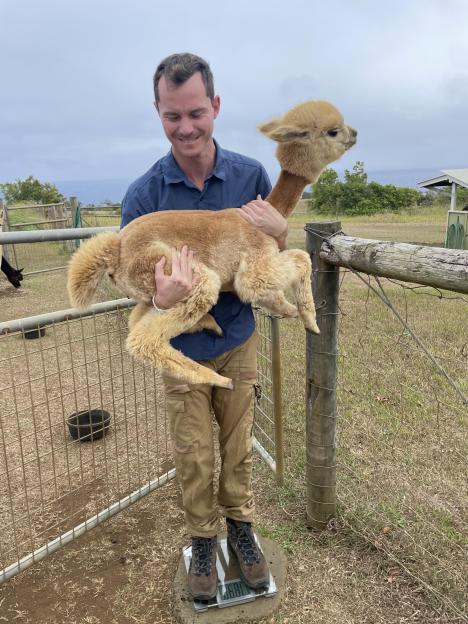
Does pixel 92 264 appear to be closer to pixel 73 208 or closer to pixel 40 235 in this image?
pixel 40 235

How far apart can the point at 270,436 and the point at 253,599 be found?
160 cm

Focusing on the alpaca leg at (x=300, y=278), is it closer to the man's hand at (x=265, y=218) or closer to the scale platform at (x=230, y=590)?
the man's hand at (x=265, y=218)

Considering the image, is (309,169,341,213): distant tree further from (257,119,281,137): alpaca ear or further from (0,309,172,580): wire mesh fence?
(257,119,281,137): alpaca ear

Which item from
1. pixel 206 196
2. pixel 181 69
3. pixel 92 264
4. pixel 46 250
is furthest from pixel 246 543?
pixel 46 250

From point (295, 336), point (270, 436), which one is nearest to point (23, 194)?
point (295, 336)

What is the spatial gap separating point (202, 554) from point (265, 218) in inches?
76.0

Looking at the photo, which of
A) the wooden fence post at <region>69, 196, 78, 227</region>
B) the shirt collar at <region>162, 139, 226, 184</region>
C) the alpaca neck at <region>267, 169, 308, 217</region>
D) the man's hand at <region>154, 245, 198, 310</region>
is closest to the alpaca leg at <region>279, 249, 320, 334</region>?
the alpaca neck at <region>267, 169, 308, 217</region>

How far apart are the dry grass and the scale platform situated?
13cm

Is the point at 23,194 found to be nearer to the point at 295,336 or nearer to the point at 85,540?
the point at 295,336

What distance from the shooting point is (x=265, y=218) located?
2.13m

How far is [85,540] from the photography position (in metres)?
3.19

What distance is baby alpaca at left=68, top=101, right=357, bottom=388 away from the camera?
6.85ft

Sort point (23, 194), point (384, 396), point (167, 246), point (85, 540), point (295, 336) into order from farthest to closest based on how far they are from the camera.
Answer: point (23, 194) → point (295, 336) → point (384, 396) → point (85, 540) → point (167, 246)

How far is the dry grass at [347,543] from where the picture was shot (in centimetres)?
261
